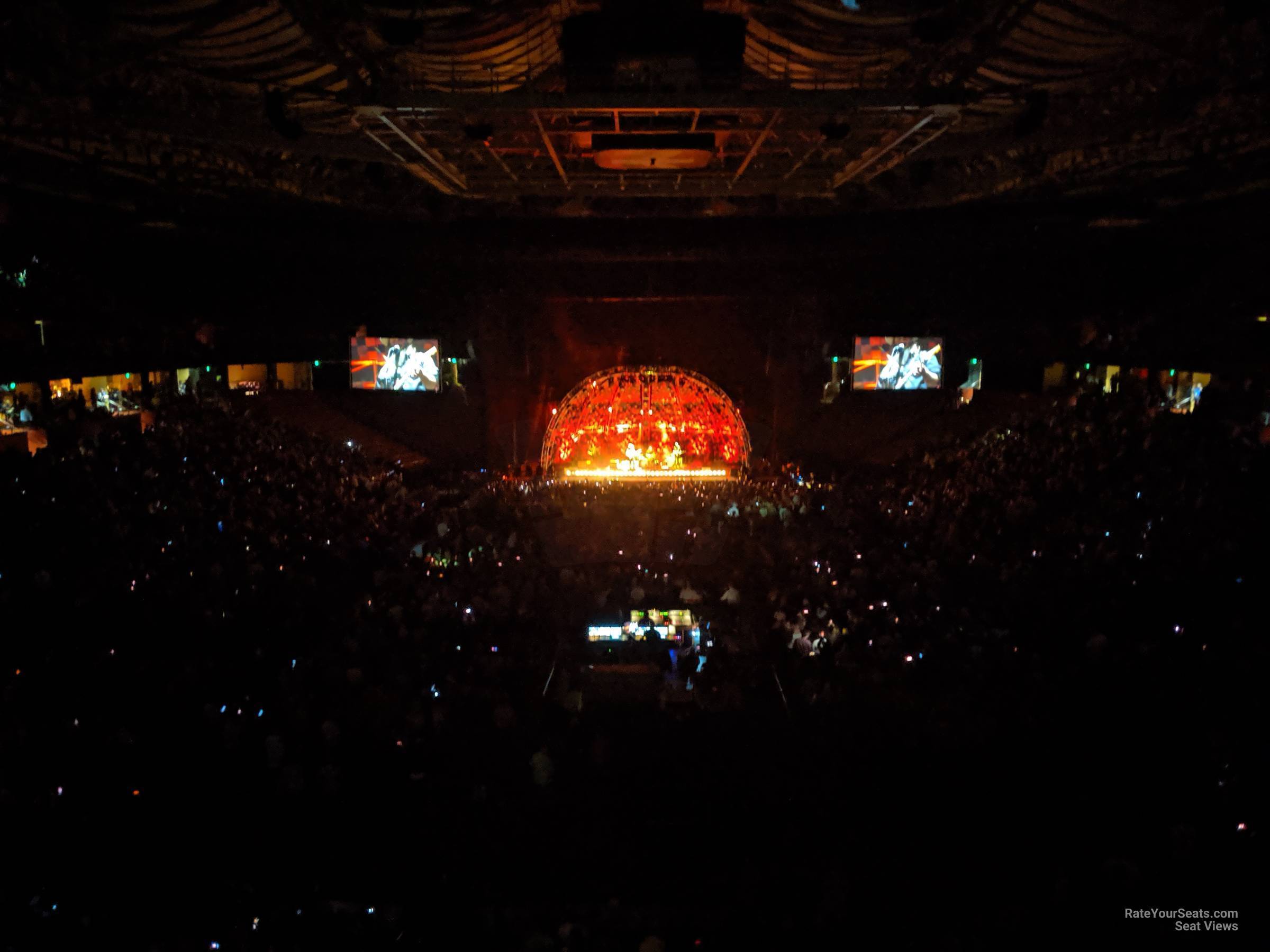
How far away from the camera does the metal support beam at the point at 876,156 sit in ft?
18.8

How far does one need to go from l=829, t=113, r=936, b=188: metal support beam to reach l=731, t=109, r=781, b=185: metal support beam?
0.94 m

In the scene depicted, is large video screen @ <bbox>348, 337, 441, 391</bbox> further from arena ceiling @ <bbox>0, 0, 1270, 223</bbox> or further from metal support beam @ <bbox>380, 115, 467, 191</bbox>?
metal support beam @ <bbox>380, 115, 467, 191</bbox>

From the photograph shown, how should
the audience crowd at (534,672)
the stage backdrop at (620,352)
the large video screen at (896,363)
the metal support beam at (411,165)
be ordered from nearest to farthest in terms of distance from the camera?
1. the audience crowd at (534,672)
2. the metal support beam at (411,165)
3. the large video screen at (896,363)
4. the stage backdrop at (620,352)

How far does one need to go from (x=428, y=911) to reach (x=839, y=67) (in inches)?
236

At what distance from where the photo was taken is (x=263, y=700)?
5.56 metres

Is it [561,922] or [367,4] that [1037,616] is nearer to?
[561,922]

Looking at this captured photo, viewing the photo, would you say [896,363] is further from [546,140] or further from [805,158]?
[546,140]

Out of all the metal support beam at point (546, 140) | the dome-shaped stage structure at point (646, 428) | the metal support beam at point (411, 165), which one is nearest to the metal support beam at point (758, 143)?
the metal support beam at point (546, 140)

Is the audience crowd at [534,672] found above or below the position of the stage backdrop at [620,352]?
below

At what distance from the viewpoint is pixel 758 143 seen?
239 inches

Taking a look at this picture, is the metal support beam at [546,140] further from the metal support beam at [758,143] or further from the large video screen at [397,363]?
the large video screen at [397,363]

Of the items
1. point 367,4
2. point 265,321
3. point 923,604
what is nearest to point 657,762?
point 923,604

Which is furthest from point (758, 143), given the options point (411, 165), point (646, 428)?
point (646, 428)

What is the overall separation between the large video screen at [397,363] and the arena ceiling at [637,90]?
6.53m
